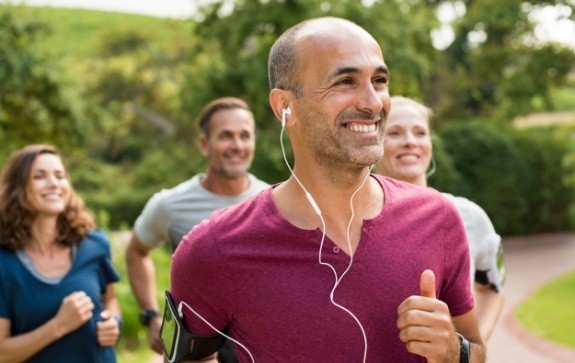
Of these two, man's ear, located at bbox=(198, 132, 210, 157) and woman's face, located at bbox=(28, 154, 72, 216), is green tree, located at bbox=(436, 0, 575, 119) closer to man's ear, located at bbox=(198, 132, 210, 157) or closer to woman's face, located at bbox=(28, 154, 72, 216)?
man's ear, located at bbox=(198, 132, 210, 157)

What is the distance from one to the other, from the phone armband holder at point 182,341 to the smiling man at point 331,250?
0.02 metres

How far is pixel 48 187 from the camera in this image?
4.54 meters

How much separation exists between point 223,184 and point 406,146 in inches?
61.4

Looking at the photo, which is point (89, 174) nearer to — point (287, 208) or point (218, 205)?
point (218, 205)

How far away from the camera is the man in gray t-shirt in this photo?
16.7 feet

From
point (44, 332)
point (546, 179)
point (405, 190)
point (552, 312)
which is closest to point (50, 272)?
point (44, 332)

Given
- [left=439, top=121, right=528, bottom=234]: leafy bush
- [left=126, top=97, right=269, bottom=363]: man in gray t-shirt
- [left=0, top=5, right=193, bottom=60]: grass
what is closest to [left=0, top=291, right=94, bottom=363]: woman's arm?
[left=126, top=97, right=269, bottom=363]: man in gray t-shirt

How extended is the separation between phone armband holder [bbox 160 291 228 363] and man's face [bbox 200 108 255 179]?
2705mm

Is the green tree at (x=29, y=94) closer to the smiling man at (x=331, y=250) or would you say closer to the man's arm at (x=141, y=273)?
the man's arm at (x=141, y=273)

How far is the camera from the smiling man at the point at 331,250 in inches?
89.3

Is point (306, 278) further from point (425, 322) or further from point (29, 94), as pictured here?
point (29, 94)

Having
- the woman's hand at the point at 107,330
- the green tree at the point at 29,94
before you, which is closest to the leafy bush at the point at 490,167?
the green tree at the point at 29,94

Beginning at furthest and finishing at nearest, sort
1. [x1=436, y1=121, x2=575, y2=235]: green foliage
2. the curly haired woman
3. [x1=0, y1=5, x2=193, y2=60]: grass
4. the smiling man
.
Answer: [x1=0, y1=5, x2=193, y2=60]: grass
[x1=436, y1=121, x2=575, y2=235]: green foliage
the curly haired woman
the smiling man

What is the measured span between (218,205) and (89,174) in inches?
1116
